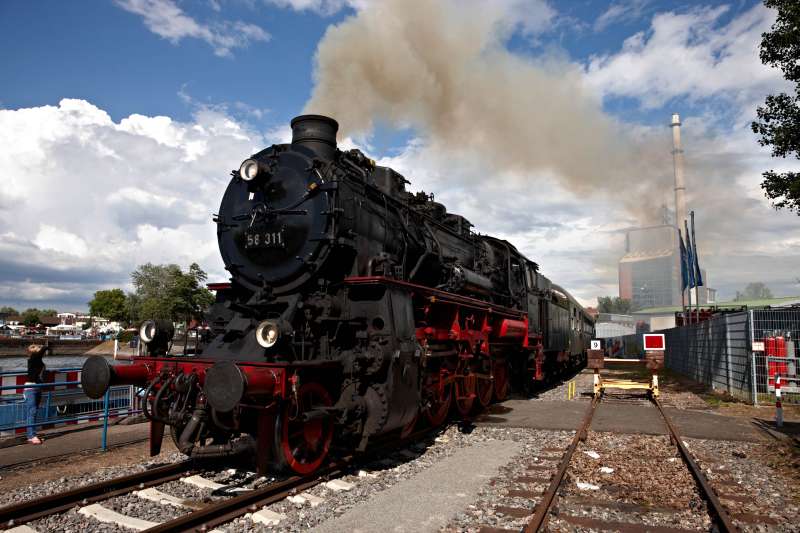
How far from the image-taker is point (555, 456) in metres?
7.32

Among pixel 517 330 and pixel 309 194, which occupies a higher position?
pixel 309 194

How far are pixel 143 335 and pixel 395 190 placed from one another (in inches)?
177

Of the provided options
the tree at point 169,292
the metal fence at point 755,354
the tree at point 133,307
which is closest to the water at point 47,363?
the tree at point 169,292

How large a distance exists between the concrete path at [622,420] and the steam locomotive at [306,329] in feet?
7.39

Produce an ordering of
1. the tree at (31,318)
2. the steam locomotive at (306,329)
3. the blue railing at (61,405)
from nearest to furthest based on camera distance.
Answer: the steam locomotive at (306,329)
the blue railing at (61,405)
the tree at (31,318)

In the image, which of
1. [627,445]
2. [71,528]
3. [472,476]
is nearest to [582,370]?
[627,445]

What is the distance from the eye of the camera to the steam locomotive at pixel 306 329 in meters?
5.68

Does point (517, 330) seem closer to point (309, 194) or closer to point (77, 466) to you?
point (309, 194)

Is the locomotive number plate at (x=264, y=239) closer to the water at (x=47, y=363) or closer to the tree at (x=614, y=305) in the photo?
the water at (x=47, y=363)

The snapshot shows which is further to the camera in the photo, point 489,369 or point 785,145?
point 785,145

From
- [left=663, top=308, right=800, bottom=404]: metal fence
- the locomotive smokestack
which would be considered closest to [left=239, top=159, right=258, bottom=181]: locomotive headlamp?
the locomotive smokestack

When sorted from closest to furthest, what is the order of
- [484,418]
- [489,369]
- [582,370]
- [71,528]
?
[71,528]
[484,418]
[489,369]
[582,370]

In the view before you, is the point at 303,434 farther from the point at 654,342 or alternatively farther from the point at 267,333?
the point at 654,342

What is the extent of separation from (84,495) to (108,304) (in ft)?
312
